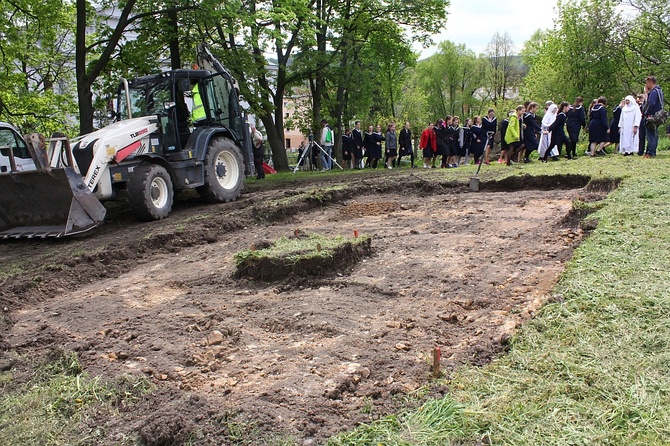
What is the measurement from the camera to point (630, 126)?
46.0 ft

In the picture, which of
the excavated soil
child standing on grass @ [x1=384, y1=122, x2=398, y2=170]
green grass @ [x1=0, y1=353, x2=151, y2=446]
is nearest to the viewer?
green grass @ [x1=0, y1=353, x2=151, y2=446]

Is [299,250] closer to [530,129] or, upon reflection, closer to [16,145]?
[16,145]

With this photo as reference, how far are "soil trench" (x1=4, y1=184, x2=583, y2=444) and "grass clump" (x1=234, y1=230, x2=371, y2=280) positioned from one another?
15 cm

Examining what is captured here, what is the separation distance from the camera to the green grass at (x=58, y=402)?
283 centimetres

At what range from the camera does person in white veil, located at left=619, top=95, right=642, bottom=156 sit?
1384 centimetres

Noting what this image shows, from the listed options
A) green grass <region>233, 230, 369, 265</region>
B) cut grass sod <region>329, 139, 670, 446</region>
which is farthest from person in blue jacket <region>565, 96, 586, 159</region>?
cut grass sod <region>329, 139, 670, 446</region>

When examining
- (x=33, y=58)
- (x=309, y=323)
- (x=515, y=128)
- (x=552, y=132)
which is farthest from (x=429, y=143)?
(x=33, y=58)

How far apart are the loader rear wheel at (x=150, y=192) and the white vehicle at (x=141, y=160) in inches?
0.7

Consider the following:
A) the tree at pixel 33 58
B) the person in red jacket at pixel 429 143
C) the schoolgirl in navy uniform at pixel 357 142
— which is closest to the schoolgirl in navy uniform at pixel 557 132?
the person in red jacket at pixel 429 143

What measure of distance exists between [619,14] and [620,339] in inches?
1185

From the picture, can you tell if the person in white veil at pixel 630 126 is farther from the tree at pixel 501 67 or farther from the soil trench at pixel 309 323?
the tree at pixel 501 67

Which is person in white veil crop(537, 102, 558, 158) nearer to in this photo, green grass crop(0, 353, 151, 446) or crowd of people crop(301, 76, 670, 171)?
crowd of people crop(301, 76, 670, 171)

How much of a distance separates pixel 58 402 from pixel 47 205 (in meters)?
6.18

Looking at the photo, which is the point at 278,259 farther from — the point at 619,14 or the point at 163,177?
the point at 619,14
